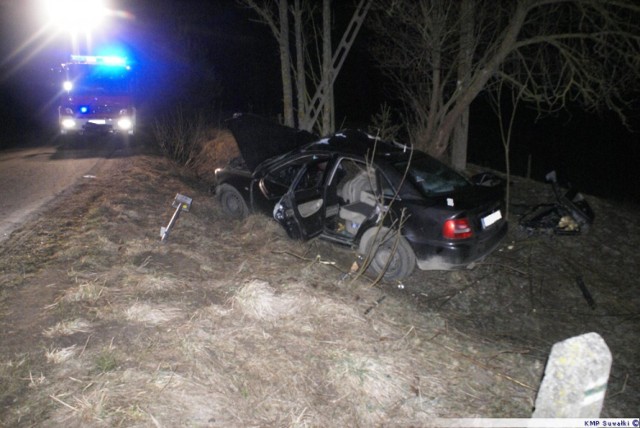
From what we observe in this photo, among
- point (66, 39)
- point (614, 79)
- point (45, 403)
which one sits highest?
point (66, 39)

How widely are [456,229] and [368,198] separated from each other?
4.74ft

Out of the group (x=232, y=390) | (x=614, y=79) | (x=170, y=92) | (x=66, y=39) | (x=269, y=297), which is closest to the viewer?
(x=232, y=390)

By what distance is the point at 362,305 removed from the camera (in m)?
3.99

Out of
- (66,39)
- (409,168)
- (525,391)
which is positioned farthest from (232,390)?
(66,39)

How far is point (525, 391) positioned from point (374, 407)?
108cm

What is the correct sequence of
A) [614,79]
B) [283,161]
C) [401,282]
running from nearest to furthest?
[401,282], [283,161], [614,79]

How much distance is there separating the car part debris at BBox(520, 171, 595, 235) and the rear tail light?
92.1 inches

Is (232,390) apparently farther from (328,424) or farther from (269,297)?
(269,297)

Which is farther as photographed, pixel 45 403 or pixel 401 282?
pixel 401 282

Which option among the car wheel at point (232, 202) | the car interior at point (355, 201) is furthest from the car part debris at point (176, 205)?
the car interior at point (355, 201)

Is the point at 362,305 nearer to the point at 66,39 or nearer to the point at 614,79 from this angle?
the point at 614,79

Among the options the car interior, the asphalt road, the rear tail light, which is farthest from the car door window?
the asphalt road

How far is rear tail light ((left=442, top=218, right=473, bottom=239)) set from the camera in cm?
470

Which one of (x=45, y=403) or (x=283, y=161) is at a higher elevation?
(x=283, y=161)
